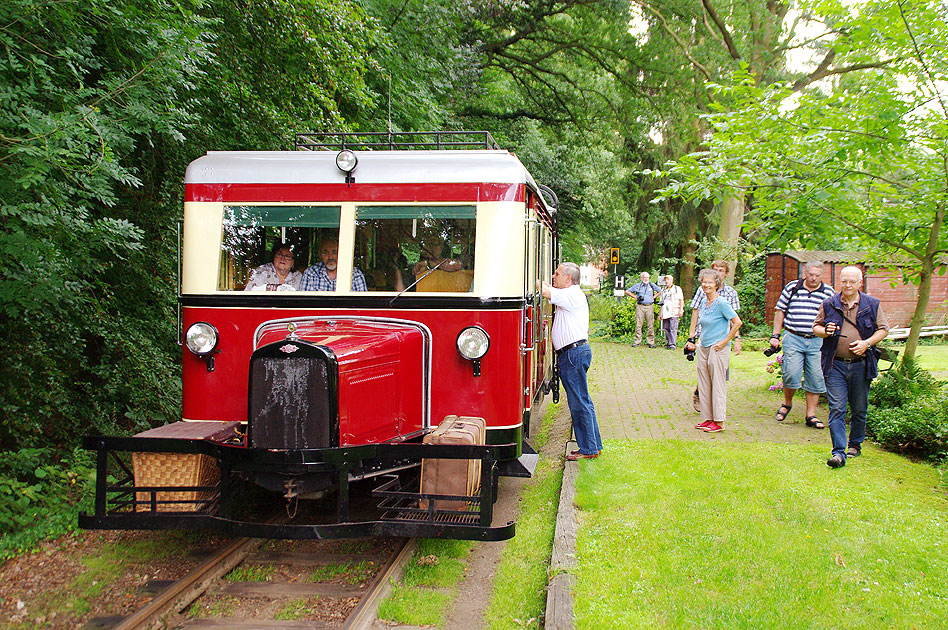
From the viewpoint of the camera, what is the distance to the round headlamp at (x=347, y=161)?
5.17 m

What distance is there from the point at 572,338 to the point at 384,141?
24.5ft

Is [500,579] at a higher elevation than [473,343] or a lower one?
lower

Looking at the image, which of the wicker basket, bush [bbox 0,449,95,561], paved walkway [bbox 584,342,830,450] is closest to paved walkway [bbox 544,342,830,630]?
paved walkway [bbox 584,342,830,450]

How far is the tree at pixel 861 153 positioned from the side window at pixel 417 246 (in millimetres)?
3884

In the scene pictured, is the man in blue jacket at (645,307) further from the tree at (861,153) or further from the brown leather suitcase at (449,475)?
the brown leather suitcase at (449,475)

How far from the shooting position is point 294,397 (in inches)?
167

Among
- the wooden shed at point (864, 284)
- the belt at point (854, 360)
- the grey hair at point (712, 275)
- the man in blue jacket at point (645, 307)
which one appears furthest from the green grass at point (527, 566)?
the wooden shed at point (864, 284)

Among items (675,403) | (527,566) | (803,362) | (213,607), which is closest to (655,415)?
(675,403)

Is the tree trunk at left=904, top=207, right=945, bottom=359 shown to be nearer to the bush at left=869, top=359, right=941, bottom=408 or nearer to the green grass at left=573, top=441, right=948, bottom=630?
the bush at left=869, top=359, right=941, bottom=408

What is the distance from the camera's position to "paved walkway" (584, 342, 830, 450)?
27.7 feet

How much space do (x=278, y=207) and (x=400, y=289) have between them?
1076 mm

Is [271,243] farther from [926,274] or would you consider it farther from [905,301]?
[905,301]

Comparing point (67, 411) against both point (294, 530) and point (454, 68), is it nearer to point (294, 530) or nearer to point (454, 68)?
point (294, 530)

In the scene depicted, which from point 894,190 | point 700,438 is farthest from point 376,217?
point 894,190
